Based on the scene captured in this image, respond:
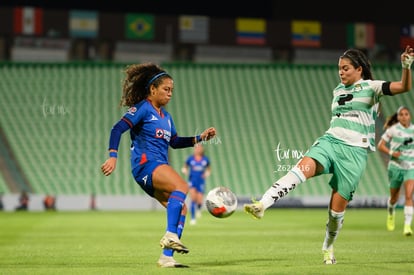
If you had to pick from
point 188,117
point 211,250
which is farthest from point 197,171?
point 211,250

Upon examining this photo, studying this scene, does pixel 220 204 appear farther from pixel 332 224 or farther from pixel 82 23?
pixel 82 23

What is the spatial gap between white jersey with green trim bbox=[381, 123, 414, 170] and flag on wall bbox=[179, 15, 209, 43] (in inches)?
785

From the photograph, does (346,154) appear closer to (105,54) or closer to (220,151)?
(220,151)

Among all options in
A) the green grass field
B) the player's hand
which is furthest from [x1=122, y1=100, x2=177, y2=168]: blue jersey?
the green grass field

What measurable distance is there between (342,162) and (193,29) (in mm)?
26544

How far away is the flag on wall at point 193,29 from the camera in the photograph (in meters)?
34.2

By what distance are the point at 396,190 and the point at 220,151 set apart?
1648 centimetres

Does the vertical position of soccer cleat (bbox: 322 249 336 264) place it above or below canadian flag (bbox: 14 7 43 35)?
below

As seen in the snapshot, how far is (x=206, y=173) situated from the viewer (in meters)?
22.4

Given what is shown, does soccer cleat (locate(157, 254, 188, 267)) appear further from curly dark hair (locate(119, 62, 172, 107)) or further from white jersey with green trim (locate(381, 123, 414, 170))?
white jersey with green trim (locate(381, 123, 414, 170))

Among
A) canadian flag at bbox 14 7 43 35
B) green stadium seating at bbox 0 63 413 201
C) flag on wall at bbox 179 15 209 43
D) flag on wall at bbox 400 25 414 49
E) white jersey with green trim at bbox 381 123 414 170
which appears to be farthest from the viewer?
flag on wall at bbox 179 15 209 43

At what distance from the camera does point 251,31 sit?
34594mm

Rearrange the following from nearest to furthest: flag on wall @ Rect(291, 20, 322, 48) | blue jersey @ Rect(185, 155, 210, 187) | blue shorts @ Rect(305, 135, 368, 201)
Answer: blue shorts @ Rect(305, 135, 368, 201), blue jersey @ Rect(185, 155, 210, 187), flag on wall @ Rect(291, 20, 322, 48)

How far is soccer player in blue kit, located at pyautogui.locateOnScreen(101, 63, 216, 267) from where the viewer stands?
8.22 m
